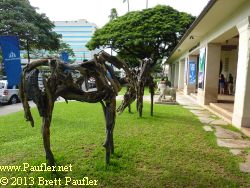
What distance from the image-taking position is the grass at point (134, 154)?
404 cm

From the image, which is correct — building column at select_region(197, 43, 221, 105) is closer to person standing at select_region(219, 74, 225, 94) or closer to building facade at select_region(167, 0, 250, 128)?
building facade at select_region(167, 0, 250, 128)

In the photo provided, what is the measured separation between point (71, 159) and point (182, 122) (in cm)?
468

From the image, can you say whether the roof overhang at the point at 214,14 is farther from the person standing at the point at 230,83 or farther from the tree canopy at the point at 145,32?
the tree canopy at the point at 145,32

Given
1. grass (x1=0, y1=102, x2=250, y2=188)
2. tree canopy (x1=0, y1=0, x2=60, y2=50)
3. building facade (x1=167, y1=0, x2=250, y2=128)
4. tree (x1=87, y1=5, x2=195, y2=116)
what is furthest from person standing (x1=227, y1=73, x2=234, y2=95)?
tree canopy (x1=0, y1=0, x2=60, y2=50)

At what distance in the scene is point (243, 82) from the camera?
7.43 m

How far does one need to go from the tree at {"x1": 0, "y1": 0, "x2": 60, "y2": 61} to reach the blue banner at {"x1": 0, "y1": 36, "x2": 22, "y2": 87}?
36.3 ft

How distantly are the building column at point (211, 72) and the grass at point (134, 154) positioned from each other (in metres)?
4.50

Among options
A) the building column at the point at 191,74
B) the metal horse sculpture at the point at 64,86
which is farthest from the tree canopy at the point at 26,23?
the metal horse sculpture at the point at 64,86

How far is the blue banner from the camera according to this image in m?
10.3

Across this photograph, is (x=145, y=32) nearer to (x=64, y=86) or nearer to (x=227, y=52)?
(x=227, y=52)

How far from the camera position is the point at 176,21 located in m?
25.5

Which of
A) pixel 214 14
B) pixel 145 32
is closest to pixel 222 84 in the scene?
pixel 214 14

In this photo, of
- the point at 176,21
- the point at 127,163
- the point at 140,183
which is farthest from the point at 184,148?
the point at 176,21

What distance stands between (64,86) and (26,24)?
19076 millimetres
